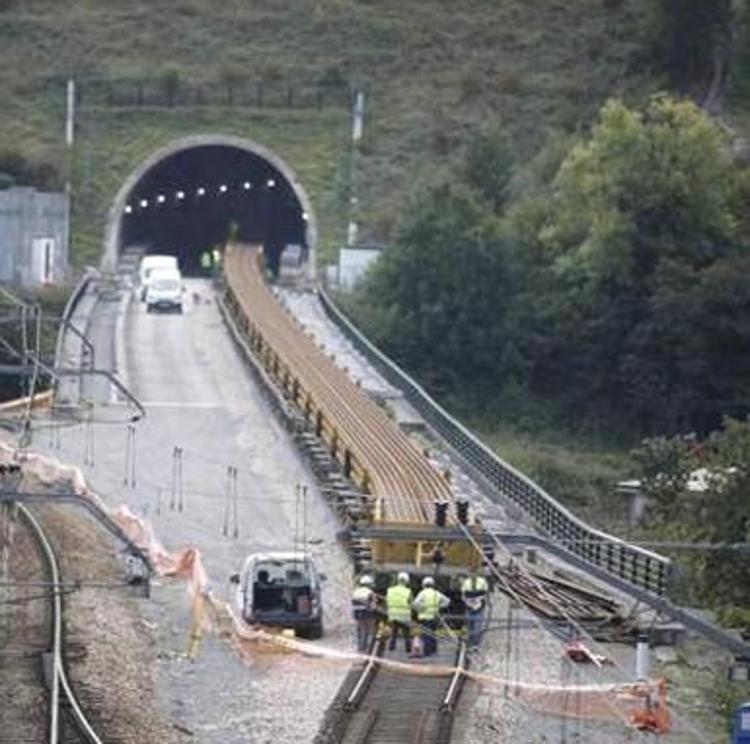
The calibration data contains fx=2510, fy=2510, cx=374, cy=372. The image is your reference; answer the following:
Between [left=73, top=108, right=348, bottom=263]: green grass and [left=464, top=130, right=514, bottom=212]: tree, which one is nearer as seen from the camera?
[left=464, top=130, right=514, bottom=212]: tree

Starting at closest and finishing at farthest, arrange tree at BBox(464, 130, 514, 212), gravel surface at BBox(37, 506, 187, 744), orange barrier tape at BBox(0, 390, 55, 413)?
gravel surface at BBox(37, 506, 187, 744) < orange barrier tape at BBox(0, 390, 55, 413) < tree at BBox(464, 130, 514, 212)

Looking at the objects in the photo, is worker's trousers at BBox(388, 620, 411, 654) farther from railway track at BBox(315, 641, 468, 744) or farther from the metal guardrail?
the metal guardrail

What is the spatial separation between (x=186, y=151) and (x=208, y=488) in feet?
145

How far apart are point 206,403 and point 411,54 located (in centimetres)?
4031

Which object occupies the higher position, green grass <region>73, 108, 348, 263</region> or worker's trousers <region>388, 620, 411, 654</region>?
green grass <region>73, 108, 348, 263</region>

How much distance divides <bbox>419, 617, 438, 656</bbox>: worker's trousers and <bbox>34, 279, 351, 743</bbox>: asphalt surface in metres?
1.24

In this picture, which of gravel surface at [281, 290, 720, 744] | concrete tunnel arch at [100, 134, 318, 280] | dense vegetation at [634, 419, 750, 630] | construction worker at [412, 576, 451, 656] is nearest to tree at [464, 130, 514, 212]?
concrete tunnel arch at [100, 134, 318, 280]

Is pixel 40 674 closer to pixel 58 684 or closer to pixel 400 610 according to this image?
pixel 58 684

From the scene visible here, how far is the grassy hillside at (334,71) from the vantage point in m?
86.7

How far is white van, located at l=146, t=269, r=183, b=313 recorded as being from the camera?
72375 millimetres

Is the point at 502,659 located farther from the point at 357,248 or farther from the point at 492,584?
the point at 357,248

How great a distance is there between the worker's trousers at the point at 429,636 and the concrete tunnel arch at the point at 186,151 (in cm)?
4936

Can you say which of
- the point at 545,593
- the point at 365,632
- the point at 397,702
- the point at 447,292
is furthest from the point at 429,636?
the point at 447,292

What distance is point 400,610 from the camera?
31094 millimetres
